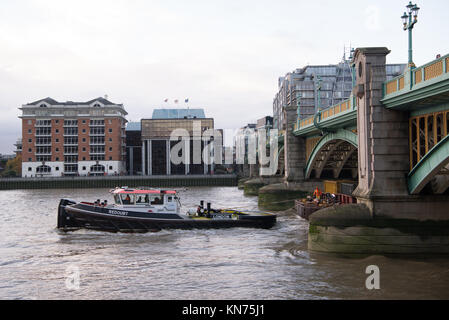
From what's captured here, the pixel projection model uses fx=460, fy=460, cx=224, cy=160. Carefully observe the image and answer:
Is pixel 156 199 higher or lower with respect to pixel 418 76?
lower

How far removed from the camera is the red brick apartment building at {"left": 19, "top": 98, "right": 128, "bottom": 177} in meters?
99.7

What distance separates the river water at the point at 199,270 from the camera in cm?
1498

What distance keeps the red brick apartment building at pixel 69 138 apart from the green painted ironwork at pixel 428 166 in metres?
88.7

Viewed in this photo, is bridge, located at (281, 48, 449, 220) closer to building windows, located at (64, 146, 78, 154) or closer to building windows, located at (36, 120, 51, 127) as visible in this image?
building windows, located at (64, 146, 78, 154)

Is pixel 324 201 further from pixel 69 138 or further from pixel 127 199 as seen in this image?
pixel 69 138

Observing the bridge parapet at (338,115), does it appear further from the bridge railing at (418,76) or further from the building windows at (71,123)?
the building windows at (71,123)

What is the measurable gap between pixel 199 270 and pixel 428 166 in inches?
374

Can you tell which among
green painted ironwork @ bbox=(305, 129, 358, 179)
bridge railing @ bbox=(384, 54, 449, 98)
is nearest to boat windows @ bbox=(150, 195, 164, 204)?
green painted ironwork @ bbox=(305, 129, 358, 179)

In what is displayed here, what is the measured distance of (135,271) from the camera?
17969 mm

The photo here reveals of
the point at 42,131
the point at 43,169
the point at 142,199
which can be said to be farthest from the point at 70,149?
the point at 142,199

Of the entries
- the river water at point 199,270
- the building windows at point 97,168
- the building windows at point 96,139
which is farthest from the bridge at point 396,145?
the building windows at point 97,168

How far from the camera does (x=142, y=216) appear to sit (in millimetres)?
27328
